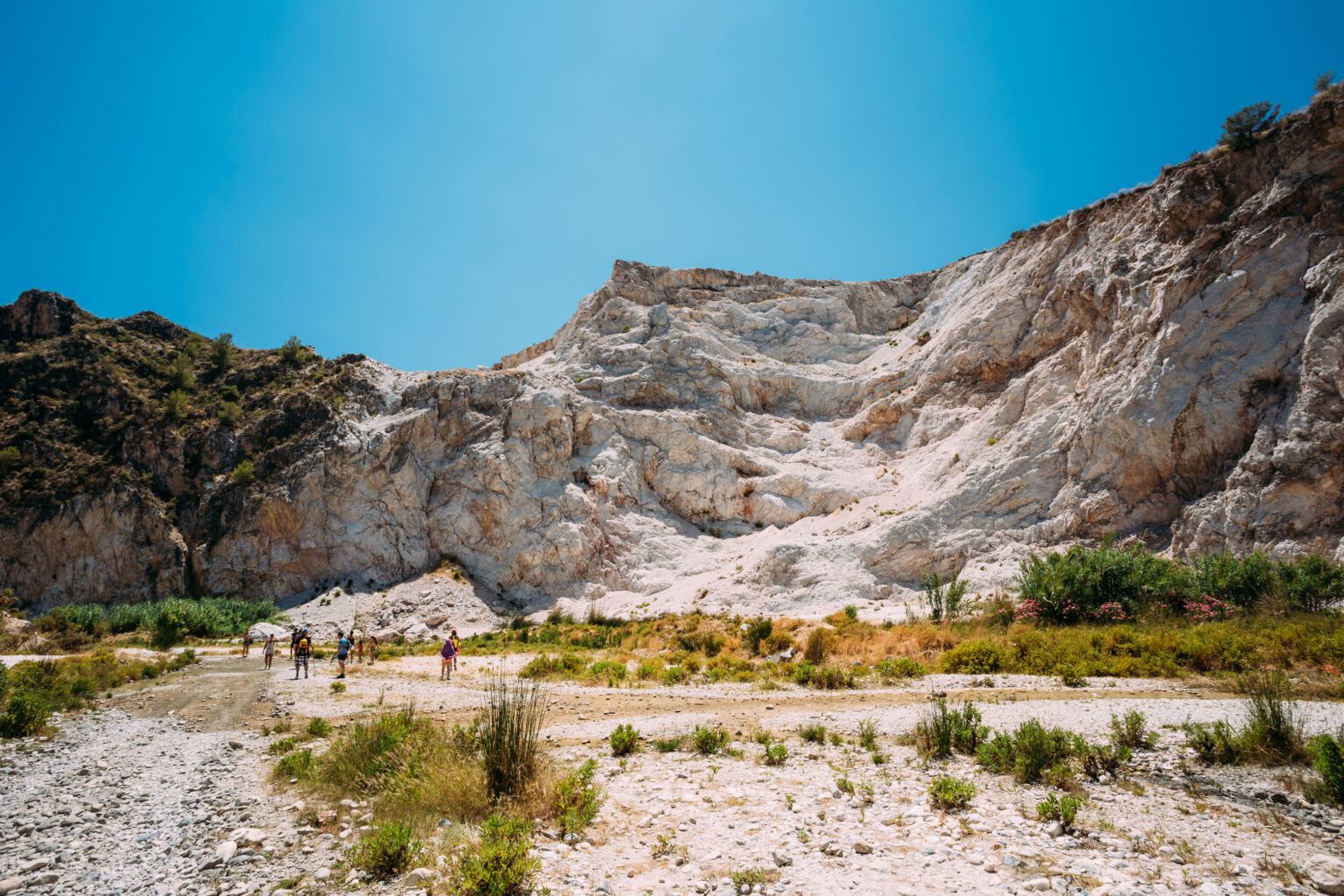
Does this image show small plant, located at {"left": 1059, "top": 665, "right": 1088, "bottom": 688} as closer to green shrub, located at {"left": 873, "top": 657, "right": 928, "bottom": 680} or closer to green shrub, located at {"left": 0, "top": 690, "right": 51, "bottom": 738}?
green shrub, located at {"left": 873, "top": 657, "right": 928, "bottom": 680}

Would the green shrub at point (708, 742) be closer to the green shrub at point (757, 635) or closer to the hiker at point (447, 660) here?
the green shrub at point (757, 635)

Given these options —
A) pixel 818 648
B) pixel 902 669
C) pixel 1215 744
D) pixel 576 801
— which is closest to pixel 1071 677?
pixel 902 669

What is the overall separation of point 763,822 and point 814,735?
10.2ft

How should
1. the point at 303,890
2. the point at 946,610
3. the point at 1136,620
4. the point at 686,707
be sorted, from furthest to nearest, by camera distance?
the point at 946,610, the point at 1136,620, the point at 686,707, the point at 303,890

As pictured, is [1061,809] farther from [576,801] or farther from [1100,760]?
[576,801]

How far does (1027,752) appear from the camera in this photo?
661 cm

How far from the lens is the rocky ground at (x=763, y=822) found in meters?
4.56

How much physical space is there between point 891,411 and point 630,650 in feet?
87.0

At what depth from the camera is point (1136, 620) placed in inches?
618

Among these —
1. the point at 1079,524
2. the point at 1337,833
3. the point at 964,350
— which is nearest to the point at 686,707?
the point at 1337,833

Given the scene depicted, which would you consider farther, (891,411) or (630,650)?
(891,411)

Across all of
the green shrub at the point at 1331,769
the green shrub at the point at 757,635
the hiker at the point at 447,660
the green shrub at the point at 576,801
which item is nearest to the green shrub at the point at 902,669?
the green shrub at the point at 757,635

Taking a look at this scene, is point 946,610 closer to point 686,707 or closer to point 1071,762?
point 686,707

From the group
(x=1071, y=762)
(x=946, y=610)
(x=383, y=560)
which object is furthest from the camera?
(x=383, y=560)
